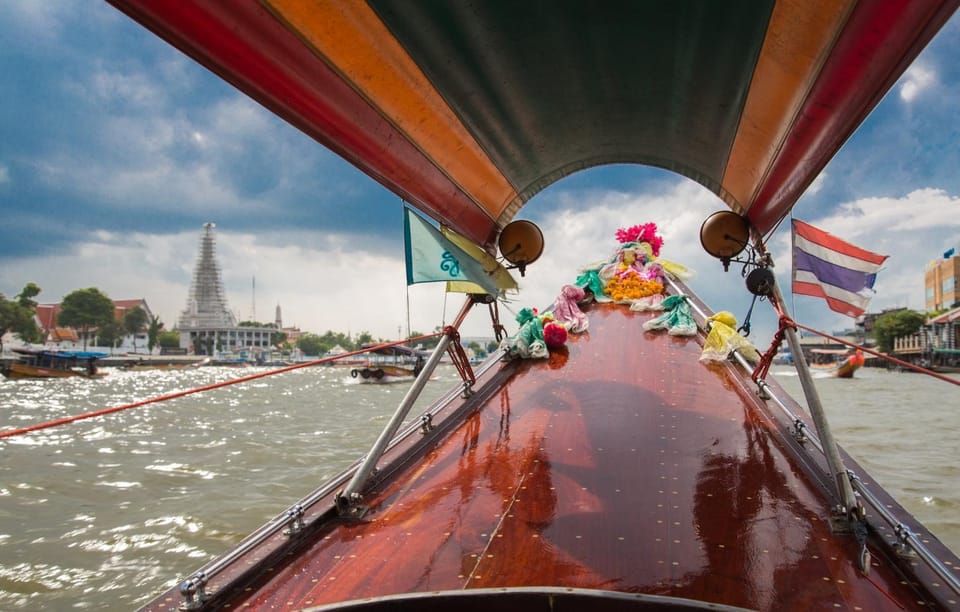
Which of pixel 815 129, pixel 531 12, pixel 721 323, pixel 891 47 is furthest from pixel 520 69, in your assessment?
pixel 721 323

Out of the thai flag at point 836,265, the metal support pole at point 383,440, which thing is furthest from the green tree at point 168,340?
the thai flag at point 836,265

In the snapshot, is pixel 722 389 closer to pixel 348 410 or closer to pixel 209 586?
pixel 209 586

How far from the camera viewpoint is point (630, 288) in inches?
248

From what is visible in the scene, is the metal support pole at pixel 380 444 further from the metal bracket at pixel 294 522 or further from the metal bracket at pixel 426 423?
the metal bracket at pixel 426 423

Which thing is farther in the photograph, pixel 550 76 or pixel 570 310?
pixel 570 310

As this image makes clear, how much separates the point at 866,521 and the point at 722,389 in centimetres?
167

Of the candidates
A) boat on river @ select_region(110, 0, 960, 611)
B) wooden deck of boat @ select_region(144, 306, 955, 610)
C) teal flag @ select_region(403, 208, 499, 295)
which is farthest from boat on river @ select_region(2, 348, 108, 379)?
teal flag @ select_region(403, 208, 499, 295)

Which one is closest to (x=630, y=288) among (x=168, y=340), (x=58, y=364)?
(x=58, y=364)

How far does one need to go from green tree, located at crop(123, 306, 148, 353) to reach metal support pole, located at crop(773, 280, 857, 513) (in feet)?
258

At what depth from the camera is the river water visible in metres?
3.28

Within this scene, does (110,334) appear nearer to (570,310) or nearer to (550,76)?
(570,310)

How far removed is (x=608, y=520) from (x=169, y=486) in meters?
4.59

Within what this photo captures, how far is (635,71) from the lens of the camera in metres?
2.50

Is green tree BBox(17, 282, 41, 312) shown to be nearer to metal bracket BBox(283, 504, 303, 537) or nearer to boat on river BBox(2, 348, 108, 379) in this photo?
boat on river BBox(2, 348, 108, 379)
